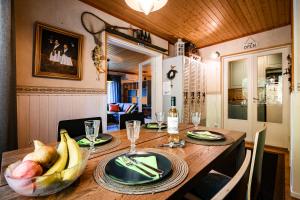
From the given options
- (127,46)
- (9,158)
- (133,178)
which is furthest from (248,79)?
(9,158)

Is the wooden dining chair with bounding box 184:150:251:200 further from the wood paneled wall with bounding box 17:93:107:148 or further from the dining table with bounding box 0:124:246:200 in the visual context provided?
the wood paneled wall with bounding box 17:93:107:148

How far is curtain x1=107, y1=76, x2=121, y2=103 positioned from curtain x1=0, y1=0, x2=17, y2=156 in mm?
6095

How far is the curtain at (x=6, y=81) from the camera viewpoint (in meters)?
1.35

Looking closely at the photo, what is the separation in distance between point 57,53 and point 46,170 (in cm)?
173

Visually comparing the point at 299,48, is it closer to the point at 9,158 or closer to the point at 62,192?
the point at 62,192

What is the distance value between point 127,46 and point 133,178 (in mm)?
2498

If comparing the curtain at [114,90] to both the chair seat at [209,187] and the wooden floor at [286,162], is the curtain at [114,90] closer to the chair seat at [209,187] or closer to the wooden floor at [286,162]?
the wooden floor at [286,162]

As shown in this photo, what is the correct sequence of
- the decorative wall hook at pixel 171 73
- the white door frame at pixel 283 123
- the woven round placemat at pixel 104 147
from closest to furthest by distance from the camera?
the woven round placemat at pixel 104 147, the white door frame at pixel 283 123, the decorative wall hook at pixel 171 73

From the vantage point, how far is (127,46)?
274 centimetres

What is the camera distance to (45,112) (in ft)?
6.06

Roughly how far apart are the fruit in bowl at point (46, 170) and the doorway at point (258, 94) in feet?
11.8

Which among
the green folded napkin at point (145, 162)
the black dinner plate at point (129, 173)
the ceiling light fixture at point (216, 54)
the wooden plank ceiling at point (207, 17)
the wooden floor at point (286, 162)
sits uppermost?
the wooden plank ceiling at point (207, 17)

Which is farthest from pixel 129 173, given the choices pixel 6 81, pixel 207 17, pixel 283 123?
pixel 283 123

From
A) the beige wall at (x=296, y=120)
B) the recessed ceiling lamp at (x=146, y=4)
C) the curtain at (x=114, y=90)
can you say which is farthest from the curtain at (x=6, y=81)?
the curtain at (x=114, y=90)
